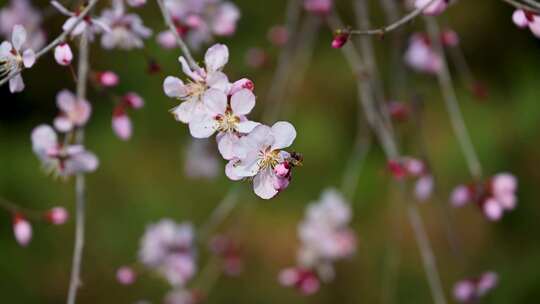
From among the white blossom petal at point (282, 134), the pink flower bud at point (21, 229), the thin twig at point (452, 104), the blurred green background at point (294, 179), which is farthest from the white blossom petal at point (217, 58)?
the blurred green background at point (294, 179)

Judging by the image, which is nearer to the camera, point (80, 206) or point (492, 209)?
point (80, 206)

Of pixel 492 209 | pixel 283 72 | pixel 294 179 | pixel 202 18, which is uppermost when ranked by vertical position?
pixel 294 179

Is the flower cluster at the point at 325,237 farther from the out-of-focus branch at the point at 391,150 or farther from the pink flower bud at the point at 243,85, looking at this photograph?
the pink flower bud at the point at 243,85

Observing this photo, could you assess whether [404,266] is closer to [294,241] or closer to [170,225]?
[294,241]

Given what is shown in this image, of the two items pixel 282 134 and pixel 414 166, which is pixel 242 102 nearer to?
pixel 282 134

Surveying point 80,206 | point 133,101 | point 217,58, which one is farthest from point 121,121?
point 217,58

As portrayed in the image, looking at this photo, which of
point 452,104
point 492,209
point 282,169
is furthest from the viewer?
point 452,104
